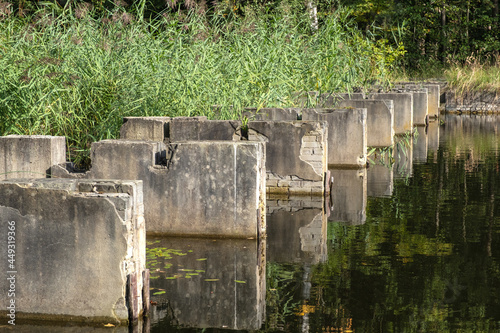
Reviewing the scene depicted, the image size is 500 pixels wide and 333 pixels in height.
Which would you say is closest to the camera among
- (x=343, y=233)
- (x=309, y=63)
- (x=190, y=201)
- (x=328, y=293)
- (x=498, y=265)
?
(x=328, y=293)

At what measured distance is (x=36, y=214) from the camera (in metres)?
4.89

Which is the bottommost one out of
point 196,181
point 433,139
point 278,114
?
point 196,181

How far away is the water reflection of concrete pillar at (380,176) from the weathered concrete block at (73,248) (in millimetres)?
5625

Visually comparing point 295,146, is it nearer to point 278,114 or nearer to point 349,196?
point 349,196

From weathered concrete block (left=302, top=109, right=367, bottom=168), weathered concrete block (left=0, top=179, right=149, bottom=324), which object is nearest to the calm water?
weathered concrete block (left=0, top=179, right=149, bottom=324)

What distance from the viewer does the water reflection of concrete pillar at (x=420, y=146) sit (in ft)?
46.2

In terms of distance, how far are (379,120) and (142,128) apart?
21.9 feet

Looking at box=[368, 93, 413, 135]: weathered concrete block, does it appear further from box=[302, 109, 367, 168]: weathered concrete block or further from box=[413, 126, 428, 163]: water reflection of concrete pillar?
box=[302, 109, 367, 168]: weathered concrete block

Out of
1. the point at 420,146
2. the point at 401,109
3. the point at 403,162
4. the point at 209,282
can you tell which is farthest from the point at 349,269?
the point at 401,109

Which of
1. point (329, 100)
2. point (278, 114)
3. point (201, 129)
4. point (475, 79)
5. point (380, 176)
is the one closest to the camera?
point (201, 129)

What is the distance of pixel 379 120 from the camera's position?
14117mm

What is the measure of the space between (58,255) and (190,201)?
92.2 inches

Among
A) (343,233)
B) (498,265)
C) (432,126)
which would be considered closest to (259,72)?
(343,233)

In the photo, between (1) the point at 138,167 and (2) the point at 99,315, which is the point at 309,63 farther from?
(2) the point at 99,315
